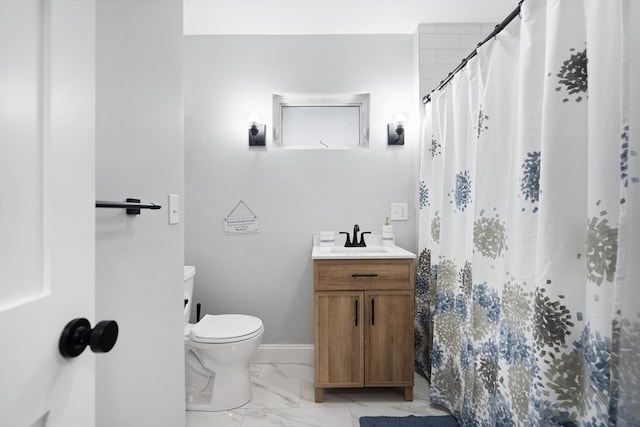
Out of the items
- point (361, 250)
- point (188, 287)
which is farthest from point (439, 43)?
point (188, 287)

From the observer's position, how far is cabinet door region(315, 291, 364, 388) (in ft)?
6.15

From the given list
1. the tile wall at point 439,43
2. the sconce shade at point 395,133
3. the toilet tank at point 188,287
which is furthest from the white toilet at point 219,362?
the tile wall at point 439,43

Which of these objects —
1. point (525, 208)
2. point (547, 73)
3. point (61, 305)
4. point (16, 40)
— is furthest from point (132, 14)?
point (525, 208)

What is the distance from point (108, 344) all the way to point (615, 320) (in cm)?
106

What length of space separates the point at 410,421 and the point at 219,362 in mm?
1050

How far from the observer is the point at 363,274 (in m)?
1.89

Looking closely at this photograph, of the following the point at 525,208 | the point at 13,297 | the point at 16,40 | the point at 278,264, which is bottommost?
the point at 278,264

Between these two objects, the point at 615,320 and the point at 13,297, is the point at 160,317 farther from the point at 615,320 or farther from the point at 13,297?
the point at 615,320

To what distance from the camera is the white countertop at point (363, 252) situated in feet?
6.19

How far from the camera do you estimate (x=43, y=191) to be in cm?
47

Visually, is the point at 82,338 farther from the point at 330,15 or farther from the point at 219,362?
the point at 330,15

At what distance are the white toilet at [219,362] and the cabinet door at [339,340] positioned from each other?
1.20 feet

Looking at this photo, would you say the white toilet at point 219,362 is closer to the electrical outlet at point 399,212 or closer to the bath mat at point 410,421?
the bath mat at point 410,421

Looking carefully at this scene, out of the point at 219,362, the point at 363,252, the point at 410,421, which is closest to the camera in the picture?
the point at 410,421
